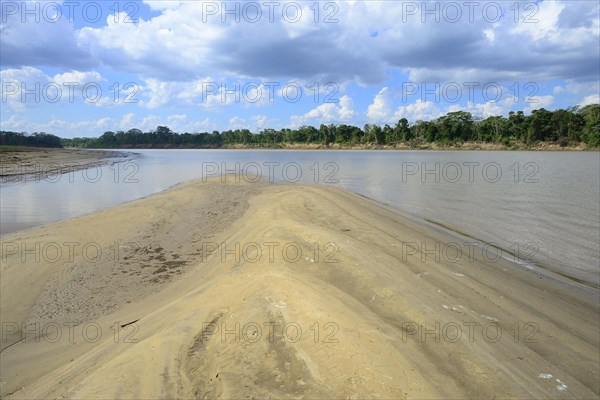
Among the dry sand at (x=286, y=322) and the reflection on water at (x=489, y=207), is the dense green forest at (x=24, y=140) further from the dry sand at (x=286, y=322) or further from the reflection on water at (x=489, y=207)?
the dry sand at (x=286, y=322)

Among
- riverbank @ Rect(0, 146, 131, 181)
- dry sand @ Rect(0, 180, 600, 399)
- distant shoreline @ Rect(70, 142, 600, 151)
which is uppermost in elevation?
distant shoreline @ Rect(70, 142, 600, 151)

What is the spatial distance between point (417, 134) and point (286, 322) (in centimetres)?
12129

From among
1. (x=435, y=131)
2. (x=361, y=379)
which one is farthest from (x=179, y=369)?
(x=435, y=131)

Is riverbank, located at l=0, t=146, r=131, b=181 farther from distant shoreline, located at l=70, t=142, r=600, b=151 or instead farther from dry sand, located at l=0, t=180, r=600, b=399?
distant shoreline, located at l=70, t=142, r=600, b=151

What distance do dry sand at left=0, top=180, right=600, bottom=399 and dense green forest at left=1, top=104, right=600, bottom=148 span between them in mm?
94102

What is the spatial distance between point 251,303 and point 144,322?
5.07 ft

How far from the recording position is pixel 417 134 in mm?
117812

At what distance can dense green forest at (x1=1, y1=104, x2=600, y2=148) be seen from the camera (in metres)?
85.0

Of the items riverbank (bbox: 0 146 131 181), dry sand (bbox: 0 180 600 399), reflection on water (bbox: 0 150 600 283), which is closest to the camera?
dry sand (bbox: 0 180 600 399)

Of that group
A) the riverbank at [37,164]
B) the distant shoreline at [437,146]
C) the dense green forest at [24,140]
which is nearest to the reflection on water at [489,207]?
the riverbank at [37,164]

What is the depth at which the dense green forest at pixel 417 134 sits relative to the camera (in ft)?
279

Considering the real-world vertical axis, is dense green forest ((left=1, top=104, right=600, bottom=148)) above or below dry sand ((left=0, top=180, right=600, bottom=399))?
above

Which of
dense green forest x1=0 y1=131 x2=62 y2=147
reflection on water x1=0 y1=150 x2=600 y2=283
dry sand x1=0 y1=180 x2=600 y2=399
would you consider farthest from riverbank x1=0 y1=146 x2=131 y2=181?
dense green forest x1=0 y1=131 x2=62 y2=147

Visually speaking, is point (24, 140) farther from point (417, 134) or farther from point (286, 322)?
point (286, 322)
